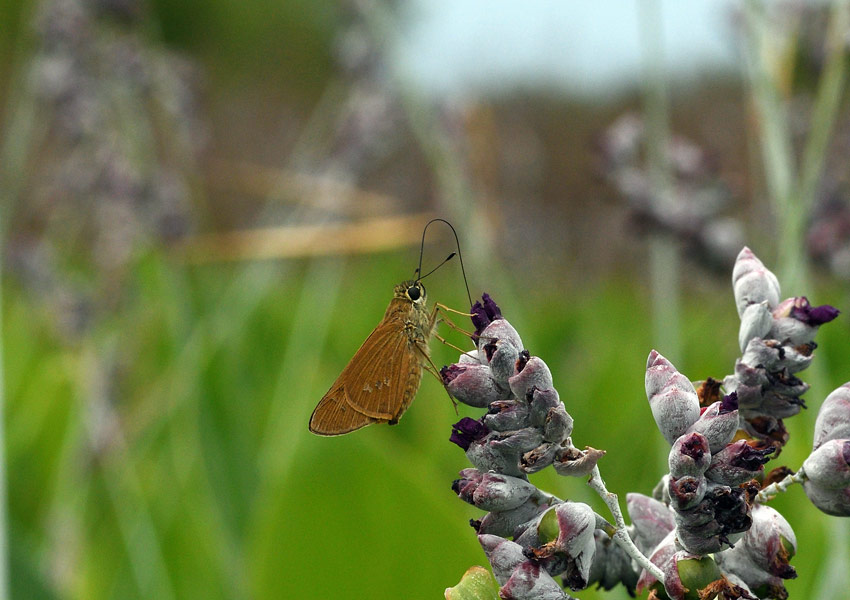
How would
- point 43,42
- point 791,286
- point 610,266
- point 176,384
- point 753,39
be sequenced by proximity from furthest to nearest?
point 610,266 → point 43,42 → point 176,384 → point 753,39 → point 791,286

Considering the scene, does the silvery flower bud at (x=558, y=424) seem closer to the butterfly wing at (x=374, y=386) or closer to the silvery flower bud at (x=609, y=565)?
the silvery flower bud at (x=609, y=565)

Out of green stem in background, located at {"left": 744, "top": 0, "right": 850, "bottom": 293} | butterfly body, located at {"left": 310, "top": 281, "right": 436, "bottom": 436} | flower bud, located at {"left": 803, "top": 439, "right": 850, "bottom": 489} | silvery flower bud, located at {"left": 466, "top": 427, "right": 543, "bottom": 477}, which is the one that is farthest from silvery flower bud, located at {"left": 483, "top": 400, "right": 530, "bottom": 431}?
green stem in background, located at {"left": 744, "top": 0, "right": 850, "bottom": 293}

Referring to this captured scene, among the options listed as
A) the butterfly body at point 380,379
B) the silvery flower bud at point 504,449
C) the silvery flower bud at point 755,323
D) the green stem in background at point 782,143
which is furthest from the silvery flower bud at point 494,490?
the green stem in background at point 782,143

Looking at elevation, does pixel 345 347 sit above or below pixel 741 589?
above

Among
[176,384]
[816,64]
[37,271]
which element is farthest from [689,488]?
[37,271]

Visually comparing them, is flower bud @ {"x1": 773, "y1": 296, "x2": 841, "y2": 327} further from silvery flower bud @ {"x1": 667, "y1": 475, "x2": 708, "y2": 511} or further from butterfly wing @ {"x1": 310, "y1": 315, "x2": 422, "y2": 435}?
butterfly wing @ {"x1": 310, "y1": 315, "x2": 422, "y2": 435}

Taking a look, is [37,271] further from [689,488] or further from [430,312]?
[689,488]
